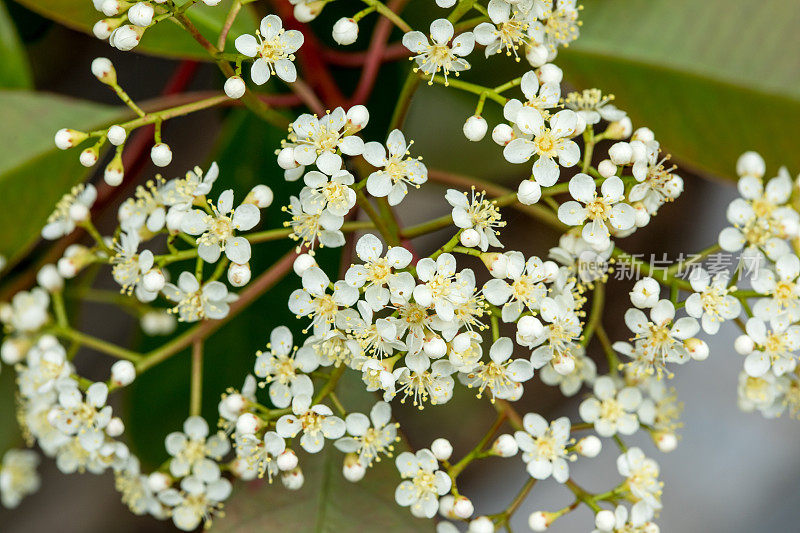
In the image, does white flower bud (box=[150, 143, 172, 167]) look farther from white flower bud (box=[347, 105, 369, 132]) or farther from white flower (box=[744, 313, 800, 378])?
white flower (box=[744, 313, 800, 378])

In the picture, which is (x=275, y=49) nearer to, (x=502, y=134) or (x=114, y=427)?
(x=502, y=134)

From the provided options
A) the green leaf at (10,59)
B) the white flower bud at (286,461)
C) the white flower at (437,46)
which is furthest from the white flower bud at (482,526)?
the green leaf at (10,59)

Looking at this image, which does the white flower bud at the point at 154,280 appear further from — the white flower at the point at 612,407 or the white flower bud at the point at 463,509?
the white flower at the point at 612,407

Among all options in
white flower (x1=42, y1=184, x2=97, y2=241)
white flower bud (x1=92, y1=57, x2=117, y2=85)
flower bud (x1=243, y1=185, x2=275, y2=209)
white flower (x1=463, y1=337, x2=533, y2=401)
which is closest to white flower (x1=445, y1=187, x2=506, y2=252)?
white flower (x1=463, y1=337, x2=533, y2=401)

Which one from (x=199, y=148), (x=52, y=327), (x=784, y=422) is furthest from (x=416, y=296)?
(x=784, y=422)

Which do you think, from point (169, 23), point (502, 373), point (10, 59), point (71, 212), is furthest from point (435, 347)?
point (10, 59)

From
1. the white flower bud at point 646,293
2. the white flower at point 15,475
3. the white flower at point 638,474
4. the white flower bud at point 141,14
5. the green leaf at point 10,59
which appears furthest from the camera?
the white flower at point 15,475
